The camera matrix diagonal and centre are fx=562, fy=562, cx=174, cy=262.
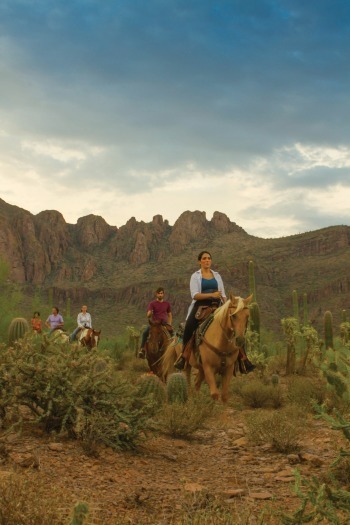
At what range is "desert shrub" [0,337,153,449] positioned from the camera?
19.8 feet

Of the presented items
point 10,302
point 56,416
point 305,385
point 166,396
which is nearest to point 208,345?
point 166,396

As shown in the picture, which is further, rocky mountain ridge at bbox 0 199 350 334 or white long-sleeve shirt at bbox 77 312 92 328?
rocky mountain ridge at bbox 0 199 350 334

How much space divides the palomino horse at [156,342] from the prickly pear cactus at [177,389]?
375 centimetres

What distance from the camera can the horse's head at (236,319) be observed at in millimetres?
8930

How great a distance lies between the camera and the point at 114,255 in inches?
4173

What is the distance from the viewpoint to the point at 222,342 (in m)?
9.59

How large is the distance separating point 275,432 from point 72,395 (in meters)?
2.41

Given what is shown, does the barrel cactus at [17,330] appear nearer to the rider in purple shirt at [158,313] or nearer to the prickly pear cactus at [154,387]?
the rider in purple shirt at [158,313]

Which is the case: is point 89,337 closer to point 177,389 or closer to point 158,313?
point 158,313

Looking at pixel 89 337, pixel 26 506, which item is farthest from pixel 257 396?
pixel 89 337

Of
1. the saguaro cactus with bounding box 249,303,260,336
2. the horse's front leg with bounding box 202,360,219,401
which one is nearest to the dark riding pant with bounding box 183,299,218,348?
the horse's front leg with bounding box 202,360,219,401

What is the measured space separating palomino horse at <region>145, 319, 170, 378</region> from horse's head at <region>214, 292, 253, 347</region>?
3.92 metres

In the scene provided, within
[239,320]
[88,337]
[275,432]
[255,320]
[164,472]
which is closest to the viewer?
[164,472]

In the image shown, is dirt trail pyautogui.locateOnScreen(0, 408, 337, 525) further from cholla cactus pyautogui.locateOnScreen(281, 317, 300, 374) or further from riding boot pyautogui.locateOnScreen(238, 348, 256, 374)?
cholla cactus pyautogui.locateOnScreen(281, 317, 300, 374)
